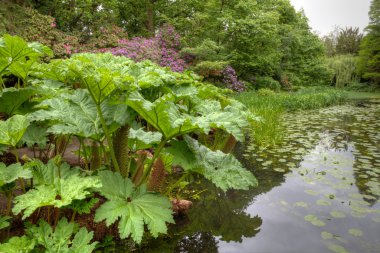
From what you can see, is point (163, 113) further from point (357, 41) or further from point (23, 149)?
point (357, 41)

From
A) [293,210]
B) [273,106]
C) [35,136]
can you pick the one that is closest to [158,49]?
[273,106]

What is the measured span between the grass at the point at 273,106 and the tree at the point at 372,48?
27.4 feet

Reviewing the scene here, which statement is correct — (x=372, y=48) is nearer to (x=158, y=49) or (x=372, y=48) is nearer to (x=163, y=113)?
(x=158, y=49)

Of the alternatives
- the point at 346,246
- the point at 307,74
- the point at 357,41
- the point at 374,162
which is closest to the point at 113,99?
the point at 346,246

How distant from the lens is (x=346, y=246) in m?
2.45

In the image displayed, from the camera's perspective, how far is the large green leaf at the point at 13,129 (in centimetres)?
185

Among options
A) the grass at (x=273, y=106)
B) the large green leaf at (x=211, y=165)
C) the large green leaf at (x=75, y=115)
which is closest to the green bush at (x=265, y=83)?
the grass at (x=273, y=106)

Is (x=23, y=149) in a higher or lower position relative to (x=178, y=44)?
lower

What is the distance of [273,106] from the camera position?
938cm

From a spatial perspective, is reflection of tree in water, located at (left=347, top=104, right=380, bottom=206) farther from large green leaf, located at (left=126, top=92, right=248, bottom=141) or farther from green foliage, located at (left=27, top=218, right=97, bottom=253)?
green foliage, located at (left=27, top=218, right=97, bottom=253)

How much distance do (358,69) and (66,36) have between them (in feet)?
75.2

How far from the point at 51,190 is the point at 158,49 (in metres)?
9.42

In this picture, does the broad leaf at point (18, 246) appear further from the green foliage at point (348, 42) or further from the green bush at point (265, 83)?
the green foliage at point (348, 42)

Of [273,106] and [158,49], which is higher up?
[158,49]
